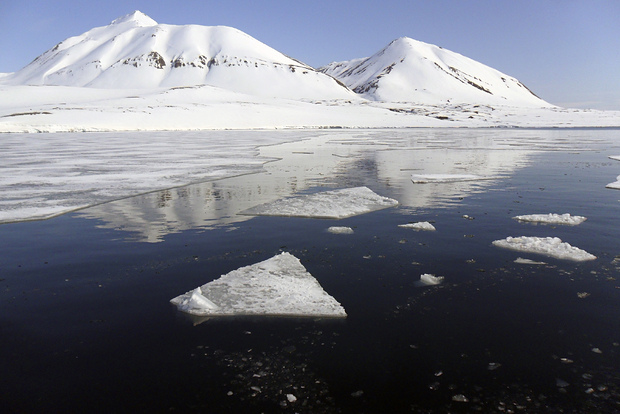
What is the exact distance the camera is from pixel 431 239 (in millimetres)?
6785

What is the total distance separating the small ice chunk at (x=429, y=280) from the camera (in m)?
5.02

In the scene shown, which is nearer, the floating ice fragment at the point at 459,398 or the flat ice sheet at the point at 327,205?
the floating ice fragment at the point at 459,398

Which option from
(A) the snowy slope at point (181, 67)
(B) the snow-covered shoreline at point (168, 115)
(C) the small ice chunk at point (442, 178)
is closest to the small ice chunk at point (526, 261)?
(C) the small ice chunk at point (442, 178)

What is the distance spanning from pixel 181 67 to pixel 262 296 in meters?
182

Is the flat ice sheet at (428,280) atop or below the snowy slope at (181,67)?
below

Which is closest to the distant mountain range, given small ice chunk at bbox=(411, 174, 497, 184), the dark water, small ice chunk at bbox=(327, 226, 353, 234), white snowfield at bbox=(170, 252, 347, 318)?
small ice chunk at bbox=(411, 174, 497, 184)

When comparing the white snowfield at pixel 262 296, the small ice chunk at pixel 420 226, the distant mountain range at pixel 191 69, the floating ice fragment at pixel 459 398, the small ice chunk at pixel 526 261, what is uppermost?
the distant mountain range at pixel 191 69

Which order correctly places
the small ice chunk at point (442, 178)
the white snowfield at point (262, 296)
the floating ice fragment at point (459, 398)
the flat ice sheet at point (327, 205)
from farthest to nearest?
the small ice chunk at point (442, 178) < the flat ice sheet at point (327, 205) < the white snowfield at point (262, 296) < the floating ice fragment at point (459, 398)

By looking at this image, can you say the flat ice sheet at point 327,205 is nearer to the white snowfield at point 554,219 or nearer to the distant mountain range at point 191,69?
the white snowfield at point 554,219

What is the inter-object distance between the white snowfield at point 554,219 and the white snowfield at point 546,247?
1.37m

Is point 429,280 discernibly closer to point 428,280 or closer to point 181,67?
point 428,280

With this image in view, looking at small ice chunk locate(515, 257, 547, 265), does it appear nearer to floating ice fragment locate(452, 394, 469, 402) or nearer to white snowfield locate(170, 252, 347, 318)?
white snowfield locate(170, 252, 347, 318)

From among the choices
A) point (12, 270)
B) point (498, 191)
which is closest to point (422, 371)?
point (12, 270)

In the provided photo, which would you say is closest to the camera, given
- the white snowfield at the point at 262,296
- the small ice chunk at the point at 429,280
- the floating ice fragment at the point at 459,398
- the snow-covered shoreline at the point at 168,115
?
the floating ice fragment at the point at 459,398
